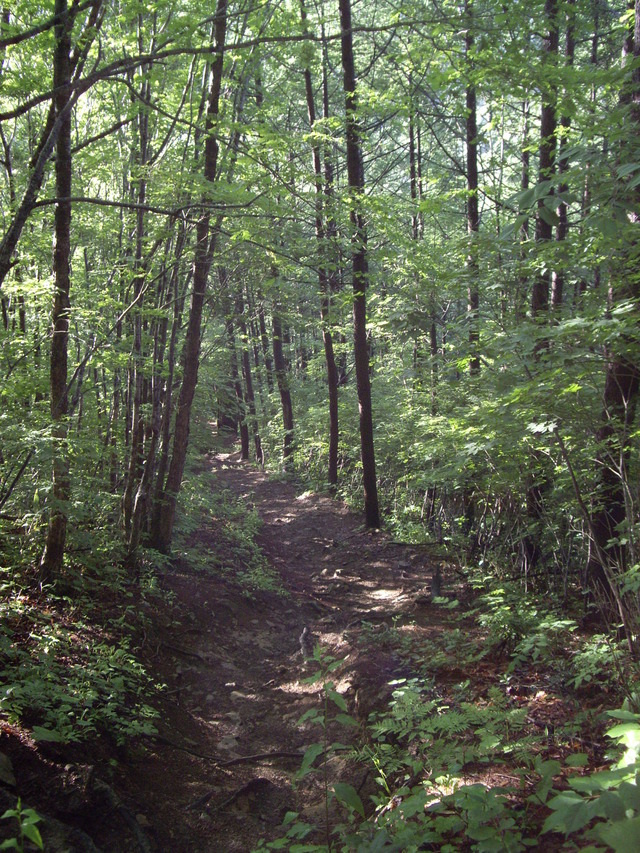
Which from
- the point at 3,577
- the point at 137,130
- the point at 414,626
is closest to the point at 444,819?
the point at 414,626

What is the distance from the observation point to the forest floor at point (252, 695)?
350 cm

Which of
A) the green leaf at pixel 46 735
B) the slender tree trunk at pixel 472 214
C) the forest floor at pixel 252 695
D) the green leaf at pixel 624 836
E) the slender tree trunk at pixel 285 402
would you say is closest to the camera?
the green leaf at pixel 624 836

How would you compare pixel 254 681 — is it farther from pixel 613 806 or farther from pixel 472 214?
pixel 472 214

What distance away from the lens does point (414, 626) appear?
6.62 m

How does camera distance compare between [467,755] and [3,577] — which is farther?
[3,577]

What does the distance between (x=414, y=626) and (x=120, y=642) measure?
10.4 ft

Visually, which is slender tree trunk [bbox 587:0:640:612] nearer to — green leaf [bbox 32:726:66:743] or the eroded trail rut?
the eroded trail rut

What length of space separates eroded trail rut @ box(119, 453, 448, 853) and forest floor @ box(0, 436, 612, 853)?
0.05 feet

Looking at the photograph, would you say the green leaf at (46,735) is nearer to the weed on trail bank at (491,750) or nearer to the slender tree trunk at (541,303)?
the weed on trail bank at (491,750)

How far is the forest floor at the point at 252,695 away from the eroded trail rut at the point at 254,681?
0.05ft

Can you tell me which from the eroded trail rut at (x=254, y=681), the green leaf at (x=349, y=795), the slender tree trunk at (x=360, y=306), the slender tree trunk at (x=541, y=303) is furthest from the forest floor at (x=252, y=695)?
the slender tree trunk at (x=360, y=306)

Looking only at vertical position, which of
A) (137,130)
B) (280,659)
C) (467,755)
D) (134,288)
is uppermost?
(137,130)

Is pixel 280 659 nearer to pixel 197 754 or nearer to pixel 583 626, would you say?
pixel 197 754

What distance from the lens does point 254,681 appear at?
20.1ft
